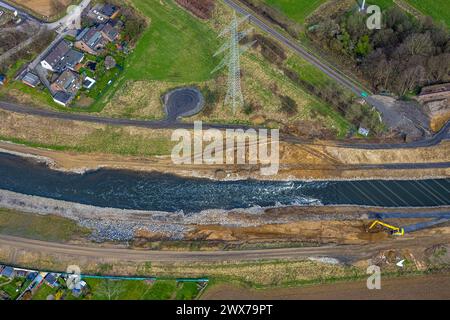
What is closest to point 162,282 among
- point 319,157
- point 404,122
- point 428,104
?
point 319,157

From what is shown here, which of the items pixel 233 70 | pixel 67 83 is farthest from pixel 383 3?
pixel 67 83

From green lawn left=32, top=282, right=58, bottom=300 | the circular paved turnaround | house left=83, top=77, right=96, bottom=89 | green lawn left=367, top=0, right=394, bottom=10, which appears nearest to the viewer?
green lawn left=32, top=282, right=58, bottom=300

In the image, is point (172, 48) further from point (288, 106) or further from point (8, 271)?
point (8, 271)

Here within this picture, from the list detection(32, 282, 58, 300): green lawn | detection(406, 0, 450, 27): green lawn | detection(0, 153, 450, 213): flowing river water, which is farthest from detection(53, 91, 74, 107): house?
detection(406, 0, 450, 27): green lawn

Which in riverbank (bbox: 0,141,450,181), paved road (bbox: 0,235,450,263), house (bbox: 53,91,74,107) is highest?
house (bbox: 53,91,74,107)

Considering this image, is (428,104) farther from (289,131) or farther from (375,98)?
(289,131)

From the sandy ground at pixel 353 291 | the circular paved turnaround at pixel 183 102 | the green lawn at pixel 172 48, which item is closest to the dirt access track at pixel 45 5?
the green lawn at pixel 172 48

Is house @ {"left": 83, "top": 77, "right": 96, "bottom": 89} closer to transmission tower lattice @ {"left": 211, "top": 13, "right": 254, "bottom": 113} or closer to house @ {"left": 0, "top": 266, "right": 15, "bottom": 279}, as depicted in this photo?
transmission tower lattice @ {"left": 211, "top": 13, "right": 254, "bottom": 113}

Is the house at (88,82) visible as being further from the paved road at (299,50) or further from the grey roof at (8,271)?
the grey roof at (8,271)
